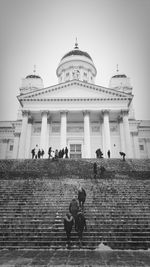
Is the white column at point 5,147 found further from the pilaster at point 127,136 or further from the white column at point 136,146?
the white column at point 136,146

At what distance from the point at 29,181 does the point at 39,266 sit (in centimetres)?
835

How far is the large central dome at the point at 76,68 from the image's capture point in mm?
40531

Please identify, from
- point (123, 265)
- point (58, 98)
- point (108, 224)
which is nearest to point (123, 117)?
point (58, 98)

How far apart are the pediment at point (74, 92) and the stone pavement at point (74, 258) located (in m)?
23.0

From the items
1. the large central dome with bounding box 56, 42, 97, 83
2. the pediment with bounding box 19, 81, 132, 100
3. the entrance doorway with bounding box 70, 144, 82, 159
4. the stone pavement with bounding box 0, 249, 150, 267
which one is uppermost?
the large central dome with bounding box 56, 42, 97, 83

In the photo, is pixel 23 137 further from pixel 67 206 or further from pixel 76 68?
pixel 76 68

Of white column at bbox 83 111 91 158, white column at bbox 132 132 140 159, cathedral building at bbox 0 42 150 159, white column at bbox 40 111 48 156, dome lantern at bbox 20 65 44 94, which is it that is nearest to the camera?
white column at bbox 83 111 91 158

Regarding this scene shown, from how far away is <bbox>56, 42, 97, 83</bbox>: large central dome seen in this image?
40.5m

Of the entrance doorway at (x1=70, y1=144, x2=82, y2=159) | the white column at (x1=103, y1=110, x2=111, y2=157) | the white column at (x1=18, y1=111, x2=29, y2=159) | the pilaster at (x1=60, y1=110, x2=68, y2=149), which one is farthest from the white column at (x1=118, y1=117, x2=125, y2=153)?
the white column at (x1=18, y1=111, x2=29, y2=159)

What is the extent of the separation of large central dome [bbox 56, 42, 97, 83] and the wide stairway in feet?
89.3

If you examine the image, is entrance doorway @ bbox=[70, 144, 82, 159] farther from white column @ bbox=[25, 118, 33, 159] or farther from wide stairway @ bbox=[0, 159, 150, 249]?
wide stairway @ bbox=[0, 159, 150, 249]

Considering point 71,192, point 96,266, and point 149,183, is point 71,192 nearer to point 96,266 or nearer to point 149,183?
point 149,183

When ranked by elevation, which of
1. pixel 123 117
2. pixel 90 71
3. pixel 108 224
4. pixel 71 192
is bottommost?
pixel 108 224

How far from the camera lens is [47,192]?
453 inches
